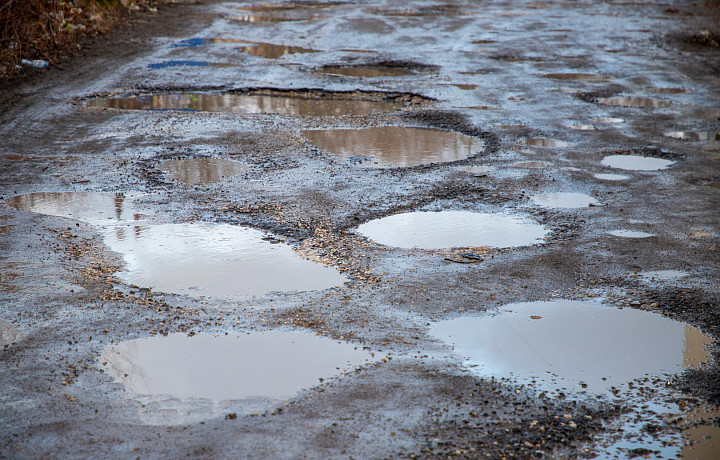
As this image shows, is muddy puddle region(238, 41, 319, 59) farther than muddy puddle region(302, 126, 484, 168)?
Yes

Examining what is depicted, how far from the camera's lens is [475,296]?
5090mm

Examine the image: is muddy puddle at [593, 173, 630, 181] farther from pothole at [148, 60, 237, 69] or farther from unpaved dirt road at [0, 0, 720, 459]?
pothole at [148, 60, 237, 69]

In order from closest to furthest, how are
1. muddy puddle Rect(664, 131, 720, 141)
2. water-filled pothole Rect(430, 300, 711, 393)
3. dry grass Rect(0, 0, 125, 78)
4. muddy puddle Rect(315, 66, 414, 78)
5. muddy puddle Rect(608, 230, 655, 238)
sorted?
water-filled pothole Rect(430, 300, 711, 393)
muddy puddle Rect(608, 230, 655, 238)
muddy puddle Rect(664, 131, 720, 141)
dry grass Rect(0, 0, 125, 78)
muddy puddle Rect(315, 66, 414, 78)

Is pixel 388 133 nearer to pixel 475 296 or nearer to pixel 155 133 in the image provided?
pixel 155 133

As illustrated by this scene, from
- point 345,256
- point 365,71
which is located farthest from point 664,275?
point 365,71

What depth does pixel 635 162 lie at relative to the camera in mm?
8492

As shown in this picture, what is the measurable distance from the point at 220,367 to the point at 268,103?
7567 mm

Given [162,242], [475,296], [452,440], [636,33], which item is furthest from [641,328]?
[636,33]

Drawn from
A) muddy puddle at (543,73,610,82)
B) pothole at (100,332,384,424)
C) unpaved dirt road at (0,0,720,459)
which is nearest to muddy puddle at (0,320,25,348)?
unpaved dirt road at (0,0,720,459)

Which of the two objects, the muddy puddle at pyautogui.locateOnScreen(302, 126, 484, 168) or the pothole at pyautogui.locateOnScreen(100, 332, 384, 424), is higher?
the muddy puddle at pyautogui.locateOnScreen(302, 126, 484, 168)

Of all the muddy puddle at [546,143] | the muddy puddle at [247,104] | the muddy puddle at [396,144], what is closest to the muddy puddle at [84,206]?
the muddy puddle at [396,144]

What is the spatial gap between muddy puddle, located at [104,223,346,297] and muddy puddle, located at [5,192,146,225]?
0.32m

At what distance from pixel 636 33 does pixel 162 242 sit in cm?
1722

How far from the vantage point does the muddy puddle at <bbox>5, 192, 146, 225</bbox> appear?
644cm
